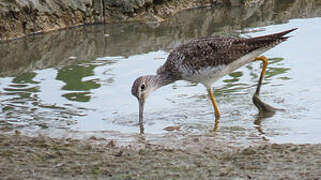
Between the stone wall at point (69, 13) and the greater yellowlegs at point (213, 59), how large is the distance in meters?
4.67

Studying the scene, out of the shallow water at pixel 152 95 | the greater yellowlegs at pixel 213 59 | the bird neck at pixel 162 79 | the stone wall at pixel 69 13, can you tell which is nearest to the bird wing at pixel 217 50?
the greater yellowlegs at pixel 213 59

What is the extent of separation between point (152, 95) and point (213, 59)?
1.34 meters

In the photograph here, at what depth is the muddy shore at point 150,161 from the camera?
490 cm

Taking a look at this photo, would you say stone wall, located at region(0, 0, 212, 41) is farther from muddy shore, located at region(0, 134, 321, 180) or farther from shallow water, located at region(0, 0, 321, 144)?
muddy shore, located at region(0, 134, 321, 180)

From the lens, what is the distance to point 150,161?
17.6 ft

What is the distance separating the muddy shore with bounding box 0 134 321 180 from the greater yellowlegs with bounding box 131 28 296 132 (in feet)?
5.88

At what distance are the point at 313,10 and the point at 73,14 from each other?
563 centimetres

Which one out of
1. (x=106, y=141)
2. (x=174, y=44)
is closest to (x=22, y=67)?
(x=174, y=44)

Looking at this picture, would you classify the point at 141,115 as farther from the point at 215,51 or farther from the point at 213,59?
the point at 215,51

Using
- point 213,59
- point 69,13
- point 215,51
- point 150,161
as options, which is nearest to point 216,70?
point 213,59

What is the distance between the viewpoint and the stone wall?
11.6 meters

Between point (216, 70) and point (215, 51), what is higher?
point (215, 51)

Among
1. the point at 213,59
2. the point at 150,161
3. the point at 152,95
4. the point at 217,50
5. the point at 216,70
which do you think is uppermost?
the point at 217,50

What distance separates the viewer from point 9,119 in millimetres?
7746
